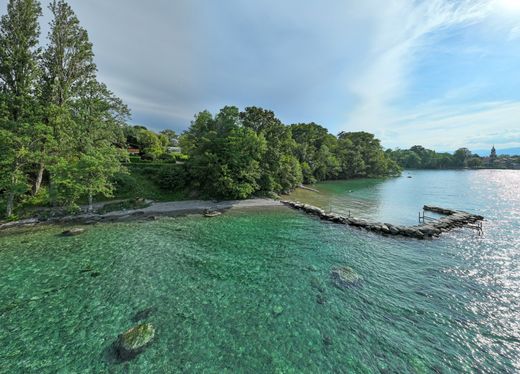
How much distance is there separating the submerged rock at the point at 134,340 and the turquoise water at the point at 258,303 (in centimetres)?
21

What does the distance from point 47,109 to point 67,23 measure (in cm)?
1012

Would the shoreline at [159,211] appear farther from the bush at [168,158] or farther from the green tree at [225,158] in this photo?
the bush at [168,158]

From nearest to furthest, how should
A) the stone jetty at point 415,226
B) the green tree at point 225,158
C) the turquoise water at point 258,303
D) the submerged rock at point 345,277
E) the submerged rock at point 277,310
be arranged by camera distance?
the turquoise water at point 258,303, the submerged rock at point 277,310, the submerged rock at point 345,277, the stone jetty at point 415,226, the green tree at point 225,158

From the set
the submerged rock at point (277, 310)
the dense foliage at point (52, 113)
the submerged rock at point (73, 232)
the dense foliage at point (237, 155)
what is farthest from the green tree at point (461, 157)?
the submerged rock at point (73, 232)

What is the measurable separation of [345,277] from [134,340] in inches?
333

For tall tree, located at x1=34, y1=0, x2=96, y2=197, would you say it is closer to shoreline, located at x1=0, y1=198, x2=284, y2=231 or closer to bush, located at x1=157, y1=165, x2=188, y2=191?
shoreline, located at x1=0, y1=198, x2=284, y2=231

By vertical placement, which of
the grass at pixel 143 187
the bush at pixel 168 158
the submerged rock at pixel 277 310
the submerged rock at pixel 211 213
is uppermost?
the bush at pixel 168 158

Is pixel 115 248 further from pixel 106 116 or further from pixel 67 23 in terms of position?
pixel 67 23

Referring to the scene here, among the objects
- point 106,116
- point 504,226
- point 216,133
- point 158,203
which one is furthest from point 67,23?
point 504,226

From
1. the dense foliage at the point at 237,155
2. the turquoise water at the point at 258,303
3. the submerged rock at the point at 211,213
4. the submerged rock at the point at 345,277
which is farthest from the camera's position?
the dense foliage at the point at 237,155

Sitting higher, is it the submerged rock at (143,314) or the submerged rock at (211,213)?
the submerged rock at (211,213)

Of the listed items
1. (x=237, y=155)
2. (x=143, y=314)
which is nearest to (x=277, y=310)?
(x=143, y=314)

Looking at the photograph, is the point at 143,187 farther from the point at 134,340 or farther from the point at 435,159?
the point at 435,159

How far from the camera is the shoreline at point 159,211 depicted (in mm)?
16359
